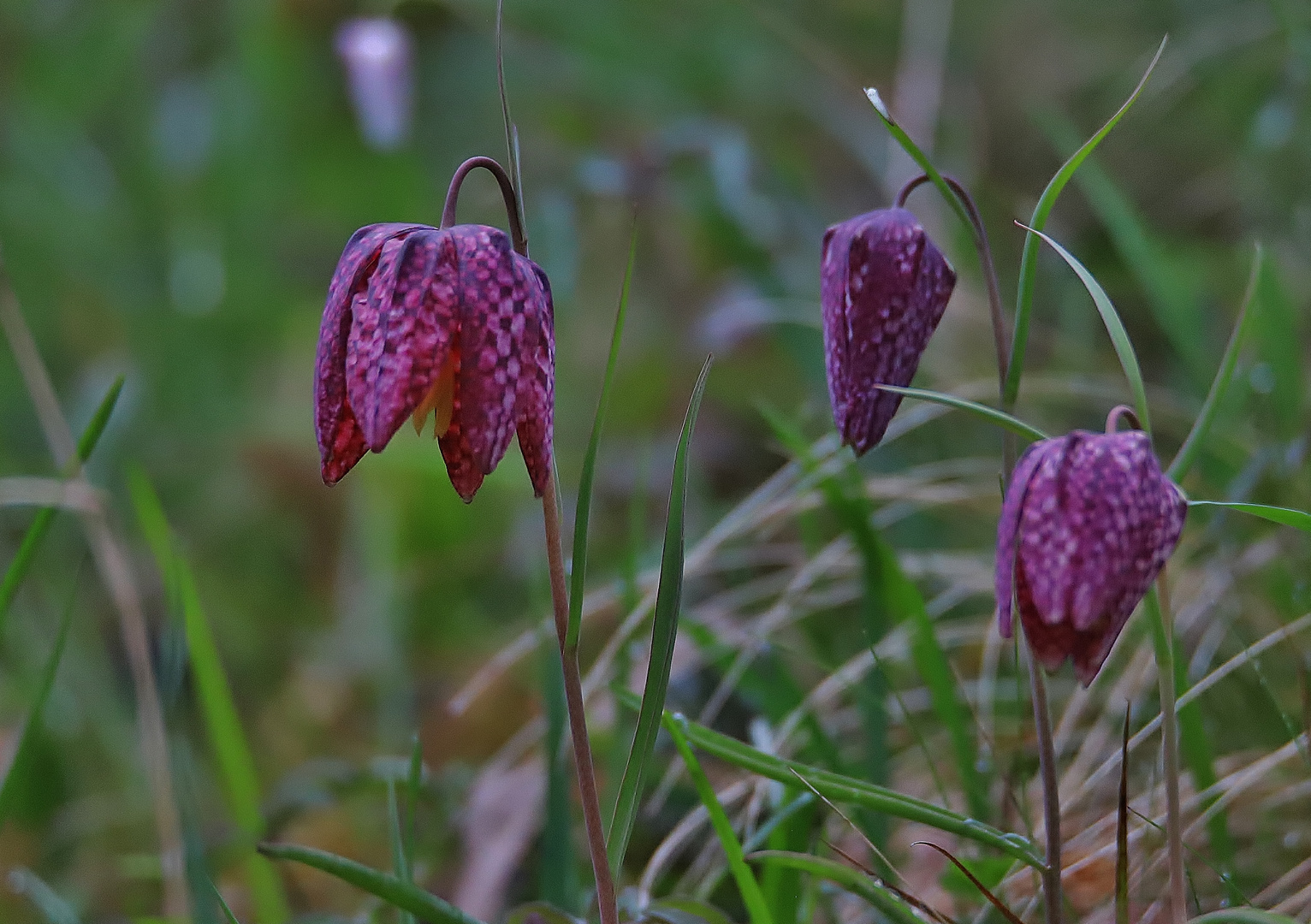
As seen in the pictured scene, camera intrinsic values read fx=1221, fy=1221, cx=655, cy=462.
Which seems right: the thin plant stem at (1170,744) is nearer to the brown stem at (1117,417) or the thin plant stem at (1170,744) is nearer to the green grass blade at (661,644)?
the brown stem at (1117,417)

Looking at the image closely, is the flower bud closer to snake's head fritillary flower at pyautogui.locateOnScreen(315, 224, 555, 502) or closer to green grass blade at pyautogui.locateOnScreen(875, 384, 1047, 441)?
snake's head fritillary flower at pyautogui.locateOnScreen(315, 224, 555, 502)

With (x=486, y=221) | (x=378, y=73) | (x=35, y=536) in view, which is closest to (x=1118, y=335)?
(x=35, y=536)

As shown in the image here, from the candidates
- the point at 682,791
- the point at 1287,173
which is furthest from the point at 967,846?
the point at 1287,173

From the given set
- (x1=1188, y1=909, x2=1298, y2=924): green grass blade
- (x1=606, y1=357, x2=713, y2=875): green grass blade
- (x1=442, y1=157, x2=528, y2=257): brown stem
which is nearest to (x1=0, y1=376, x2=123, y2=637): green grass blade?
(x1=442, y1=157, x2=528, y2=257): brown stem

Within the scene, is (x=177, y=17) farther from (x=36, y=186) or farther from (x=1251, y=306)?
(x=1251, y=306)

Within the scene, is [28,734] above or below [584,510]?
below

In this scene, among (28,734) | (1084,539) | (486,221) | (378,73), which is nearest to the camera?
(1084,539)

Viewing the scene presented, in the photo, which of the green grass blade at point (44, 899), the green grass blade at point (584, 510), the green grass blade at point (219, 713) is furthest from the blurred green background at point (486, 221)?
the green grass blade at point (584, 510)

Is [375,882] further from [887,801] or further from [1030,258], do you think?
[1030,258]
